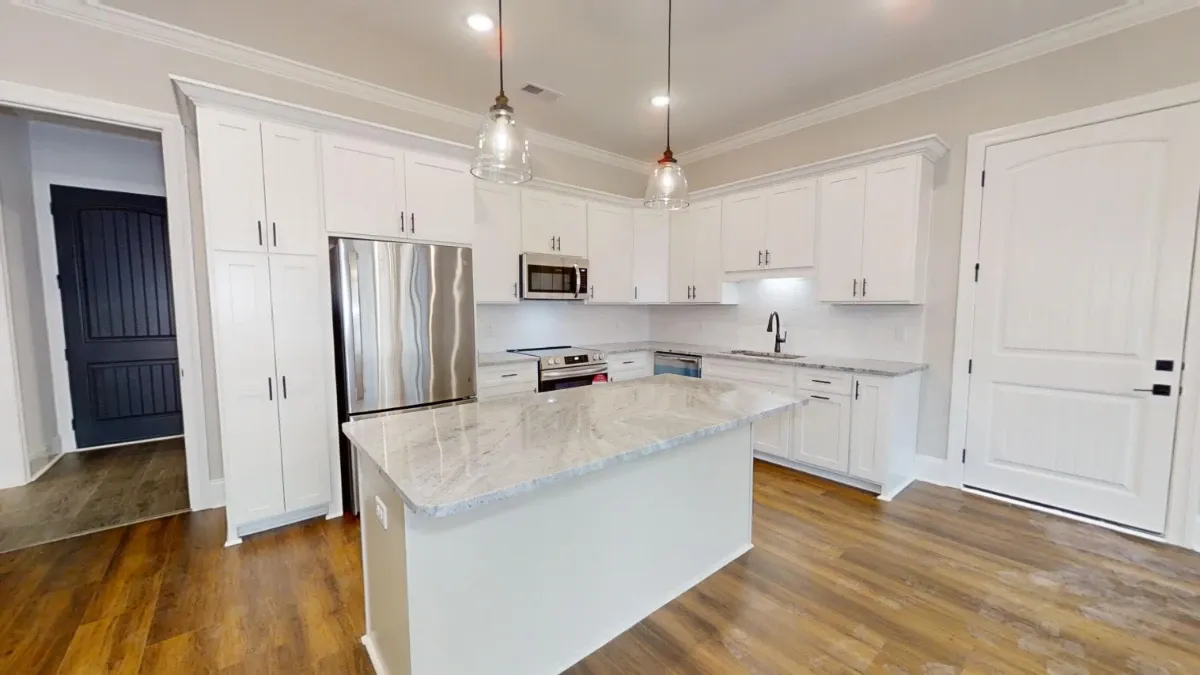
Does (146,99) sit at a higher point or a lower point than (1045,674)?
higher

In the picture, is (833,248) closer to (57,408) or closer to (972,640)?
(972,640)

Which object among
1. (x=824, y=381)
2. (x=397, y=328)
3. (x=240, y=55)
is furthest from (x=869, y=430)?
(x=240, y=55)

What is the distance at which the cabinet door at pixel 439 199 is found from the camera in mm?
3113

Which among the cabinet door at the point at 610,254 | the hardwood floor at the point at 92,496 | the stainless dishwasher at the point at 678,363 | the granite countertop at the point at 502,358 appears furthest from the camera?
the cabinet door at the point at 610,254

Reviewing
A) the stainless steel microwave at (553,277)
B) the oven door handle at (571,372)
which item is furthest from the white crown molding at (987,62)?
the oven door handle at (571,372)

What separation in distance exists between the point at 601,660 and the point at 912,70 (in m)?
4.11

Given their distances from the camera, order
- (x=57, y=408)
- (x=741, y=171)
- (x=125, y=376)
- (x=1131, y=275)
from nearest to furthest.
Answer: (x=1131, y=275)
(x=57, y=408)
(x=125, y=376)
(x=741, y=171)

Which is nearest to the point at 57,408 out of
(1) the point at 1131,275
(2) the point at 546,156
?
(2) the point at 546,156

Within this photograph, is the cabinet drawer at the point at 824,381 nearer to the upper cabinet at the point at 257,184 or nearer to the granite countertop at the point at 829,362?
the granite countertop at the point at 829,362

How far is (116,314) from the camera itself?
4.21 meters

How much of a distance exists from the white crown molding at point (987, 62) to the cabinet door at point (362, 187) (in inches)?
128

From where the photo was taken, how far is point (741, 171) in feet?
14.9

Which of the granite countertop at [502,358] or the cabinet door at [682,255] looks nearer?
the granite countertop at [502,358]

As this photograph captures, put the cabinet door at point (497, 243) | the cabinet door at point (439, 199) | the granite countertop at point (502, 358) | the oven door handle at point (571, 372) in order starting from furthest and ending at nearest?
the oven door handle at point (571, 372) < the cabinet door at point (497, 243) < the granite countertop at point (502, 358) < the cabinet door at point (439, 199)
